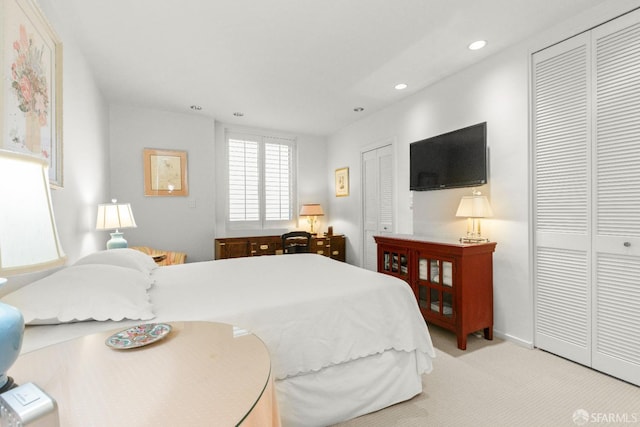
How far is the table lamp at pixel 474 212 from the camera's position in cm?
264

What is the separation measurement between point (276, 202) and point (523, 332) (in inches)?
153

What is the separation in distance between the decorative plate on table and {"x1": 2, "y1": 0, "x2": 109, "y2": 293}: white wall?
0.75 meters

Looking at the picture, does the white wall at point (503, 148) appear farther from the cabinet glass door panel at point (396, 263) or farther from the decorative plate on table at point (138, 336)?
the decorative plate on table at point (138, 336)

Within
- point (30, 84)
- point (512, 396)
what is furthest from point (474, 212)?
point (30, 84)

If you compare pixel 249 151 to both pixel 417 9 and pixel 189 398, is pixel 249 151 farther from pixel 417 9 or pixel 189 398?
pixel 189 398

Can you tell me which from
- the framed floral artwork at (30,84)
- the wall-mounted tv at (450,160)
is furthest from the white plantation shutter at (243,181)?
the framed floral artwork at (30,84)

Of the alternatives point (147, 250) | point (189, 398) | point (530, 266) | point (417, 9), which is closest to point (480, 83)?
point (417, 9)

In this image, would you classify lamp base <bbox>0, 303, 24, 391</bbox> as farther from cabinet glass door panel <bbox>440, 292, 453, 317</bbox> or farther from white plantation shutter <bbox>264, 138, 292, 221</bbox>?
white plantation shutter <bbox>264, 138, 292, 221</bbox>

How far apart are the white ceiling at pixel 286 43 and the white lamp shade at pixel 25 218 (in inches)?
75.6

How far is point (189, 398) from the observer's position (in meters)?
0.68

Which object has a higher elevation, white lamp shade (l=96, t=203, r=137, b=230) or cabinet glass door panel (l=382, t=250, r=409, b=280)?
white lamp shade (l=96, t=203, r=137, b=230)

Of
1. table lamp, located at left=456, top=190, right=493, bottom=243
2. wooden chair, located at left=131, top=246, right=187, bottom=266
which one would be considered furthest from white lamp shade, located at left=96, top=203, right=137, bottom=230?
table lamp, located at left=456, top=190, right=493, bottom=243

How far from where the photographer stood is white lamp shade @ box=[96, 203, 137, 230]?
2.63 meters

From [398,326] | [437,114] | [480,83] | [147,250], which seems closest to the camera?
[398,326]
